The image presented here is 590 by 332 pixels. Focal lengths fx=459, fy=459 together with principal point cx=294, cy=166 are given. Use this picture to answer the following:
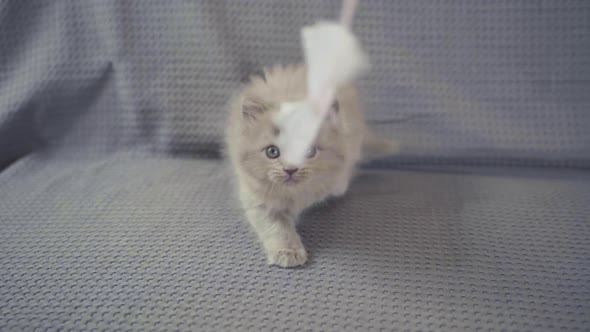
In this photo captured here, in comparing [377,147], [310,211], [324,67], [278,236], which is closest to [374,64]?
[377,147]

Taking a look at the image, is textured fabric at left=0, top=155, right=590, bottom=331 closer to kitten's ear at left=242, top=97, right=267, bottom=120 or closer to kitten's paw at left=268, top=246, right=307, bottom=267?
kitten's paw at left=268, top=246, right=307, bottom=267

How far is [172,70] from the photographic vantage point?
133 centimetres

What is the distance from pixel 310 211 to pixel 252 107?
32 centimetres

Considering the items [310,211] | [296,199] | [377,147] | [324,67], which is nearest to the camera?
[324,67]

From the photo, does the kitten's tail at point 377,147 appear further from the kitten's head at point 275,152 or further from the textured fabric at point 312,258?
the kitten's head at point 275,152

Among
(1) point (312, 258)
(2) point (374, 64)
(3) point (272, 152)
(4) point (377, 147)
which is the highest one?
(2) point (374, 64)

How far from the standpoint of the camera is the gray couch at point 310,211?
0.83 m

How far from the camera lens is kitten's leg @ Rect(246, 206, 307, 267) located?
0.91m

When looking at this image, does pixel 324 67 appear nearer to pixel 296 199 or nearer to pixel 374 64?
pixel 296 199

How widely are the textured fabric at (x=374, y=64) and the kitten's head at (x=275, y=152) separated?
40 centimetres

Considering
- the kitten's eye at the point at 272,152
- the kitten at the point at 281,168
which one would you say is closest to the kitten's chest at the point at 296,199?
the kitten at the point at 281,168

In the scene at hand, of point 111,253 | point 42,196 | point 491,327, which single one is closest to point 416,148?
point 491,327

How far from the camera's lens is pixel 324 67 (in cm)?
56

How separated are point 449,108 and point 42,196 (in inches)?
44.0
